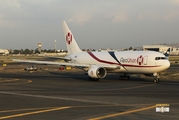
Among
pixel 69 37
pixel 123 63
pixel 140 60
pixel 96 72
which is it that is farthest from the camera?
pixel 69 37

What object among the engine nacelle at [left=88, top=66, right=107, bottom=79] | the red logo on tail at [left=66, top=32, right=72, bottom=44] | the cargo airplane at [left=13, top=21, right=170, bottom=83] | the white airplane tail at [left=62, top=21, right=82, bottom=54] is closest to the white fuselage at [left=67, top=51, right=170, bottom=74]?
the cargo airplane at [left=13, top=21, right=170, bottom=83]

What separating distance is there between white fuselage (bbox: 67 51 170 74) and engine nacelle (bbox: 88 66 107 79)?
1.51 meters

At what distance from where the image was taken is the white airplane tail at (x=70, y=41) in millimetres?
50781

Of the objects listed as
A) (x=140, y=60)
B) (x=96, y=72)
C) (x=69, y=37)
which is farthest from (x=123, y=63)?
(x=69, y=37)

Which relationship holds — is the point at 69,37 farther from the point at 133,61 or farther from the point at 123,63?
the point at 133,61

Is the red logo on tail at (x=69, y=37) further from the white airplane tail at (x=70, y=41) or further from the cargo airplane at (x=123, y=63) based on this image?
the cargo airplane at (x=123, y=63)

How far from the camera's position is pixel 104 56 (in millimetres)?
43750

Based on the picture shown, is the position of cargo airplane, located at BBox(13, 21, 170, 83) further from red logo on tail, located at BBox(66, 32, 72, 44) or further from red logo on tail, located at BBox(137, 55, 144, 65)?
red logo on tail, located at BBox(66, 32, 72, 44)

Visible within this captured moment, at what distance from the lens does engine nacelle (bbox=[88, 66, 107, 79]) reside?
131 feet

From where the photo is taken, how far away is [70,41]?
167 feet

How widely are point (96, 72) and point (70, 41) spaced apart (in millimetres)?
12340

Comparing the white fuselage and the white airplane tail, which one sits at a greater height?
the white airplane tail

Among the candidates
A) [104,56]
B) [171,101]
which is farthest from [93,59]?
[171,101]

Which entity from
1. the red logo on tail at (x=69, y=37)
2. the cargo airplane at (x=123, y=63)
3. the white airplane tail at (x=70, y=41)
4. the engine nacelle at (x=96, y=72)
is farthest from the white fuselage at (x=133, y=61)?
the red logo on tail at (x=69, y=37)
